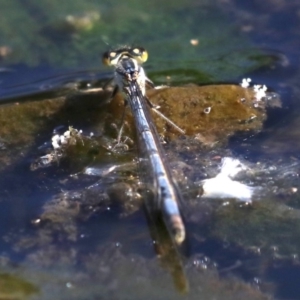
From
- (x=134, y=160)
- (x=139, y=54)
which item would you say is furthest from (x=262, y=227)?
(x=139, y=54)

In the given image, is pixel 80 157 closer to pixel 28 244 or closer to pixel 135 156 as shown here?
pixel 135 156

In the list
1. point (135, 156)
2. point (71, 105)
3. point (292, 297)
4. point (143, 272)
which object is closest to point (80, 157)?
point (135, 156)

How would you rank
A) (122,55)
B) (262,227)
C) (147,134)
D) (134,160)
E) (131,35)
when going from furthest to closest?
(131,35) < (122,55) < (147,134) < (134,160) < (262,227)

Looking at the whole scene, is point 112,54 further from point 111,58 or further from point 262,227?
point 262,227

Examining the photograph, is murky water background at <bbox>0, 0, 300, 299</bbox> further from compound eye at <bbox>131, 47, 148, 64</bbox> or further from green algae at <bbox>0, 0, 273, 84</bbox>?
compound eye at <bbox>131, 47, 148, 64</bbox>

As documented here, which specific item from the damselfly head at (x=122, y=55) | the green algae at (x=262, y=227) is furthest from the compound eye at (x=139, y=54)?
the green algae at (x=262, y=227)

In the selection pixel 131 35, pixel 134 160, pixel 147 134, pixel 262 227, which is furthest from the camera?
pixel 131 35

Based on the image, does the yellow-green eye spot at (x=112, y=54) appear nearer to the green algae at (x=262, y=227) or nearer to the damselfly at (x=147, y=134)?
the damselfly at (x=147, y=134)
